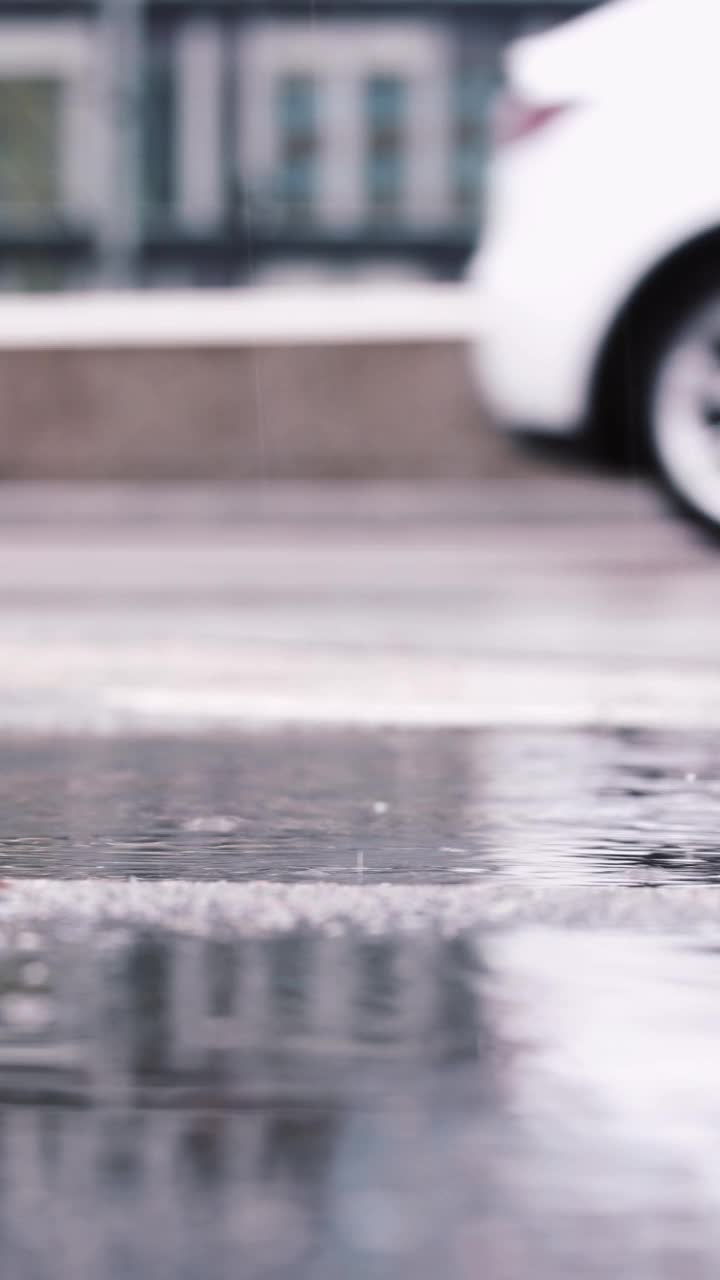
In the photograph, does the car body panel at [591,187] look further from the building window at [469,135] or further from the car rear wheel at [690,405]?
the building window at [469,135]

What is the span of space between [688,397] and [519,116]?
837 millimetres

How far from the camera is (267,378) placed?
11016mm

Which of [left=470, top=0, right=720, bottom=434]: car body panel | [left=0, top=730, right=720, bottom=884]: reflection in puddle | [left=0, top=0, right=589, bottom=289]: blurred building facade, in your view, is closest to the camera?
[left=0, top=730, right=720, bottom=884]: reflection in puddle

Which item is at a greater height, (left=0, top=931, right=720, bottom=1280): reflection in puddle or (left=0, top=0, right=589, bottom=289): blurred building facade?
(left=0, top=0, right=589, bottom=289): blurred building facade

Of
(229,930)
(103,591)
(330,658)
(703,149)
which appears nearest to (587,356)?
(703,149)

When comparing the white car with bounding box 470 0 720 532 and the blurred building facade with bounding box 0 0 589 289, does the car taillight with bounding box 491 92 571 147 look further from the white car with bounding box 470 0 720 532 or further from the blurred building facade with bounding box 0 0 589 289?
the blurred building facade with bounding box 0 0 589 289

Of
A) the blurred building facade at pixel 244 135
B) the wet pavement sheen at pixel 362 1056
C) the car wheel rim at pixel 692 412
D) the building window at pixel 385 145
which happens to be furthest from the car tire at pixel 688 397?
the building window at pixel 385 145

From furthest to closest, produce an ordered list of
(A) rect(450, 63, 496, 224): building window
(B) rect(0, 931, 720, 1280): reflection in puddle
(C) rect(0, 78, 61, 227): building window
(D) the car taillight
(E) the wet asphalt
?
(C) rect(0, 78, 61, 227): building window
(A) rect(450, 63, 496, 224): building window
(D) the car taillight
(E) the wet asphalt
(B) rect(0, 931, 720, 1280): reflection in puddle

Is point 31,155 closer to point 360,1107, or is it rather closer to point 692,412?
point 692,412

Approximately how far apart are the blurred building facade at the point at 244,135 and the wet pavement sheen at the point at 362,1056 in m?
7.54

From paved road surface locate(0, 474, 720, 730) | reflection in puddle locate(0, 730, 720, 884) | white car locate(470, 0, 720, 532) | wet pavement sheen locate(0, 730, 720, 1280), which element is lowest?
paved road surface locate(0, 474, 720, 730)

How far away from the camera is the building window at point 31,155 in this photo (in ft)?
43.4

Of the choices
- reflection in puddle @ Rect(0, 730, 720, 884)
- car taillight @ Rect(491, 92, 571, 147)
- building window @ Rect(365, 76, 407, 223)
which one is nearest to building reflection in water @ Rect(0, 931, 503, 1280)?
reflection in puddle @ Rect(0, 730, 720, 884)

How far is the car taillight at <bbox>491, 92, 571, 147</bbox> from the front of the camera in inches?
337
